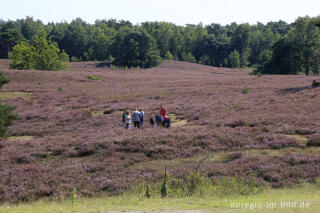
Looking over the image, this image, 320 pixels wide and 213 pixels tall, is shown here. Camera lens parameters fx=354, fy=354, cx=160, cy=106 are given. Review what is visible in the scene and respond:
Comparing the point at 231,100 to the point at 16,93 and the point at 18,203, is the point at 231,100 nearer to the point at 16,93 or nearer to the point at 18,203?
the point at 18,203

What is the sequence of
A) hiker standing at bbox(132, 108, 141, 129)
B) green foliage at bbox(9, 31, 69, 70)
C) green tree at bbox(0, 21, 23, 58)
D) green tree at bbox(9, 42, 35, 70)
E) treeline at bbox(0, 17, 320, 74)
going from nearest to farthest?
1. hiker standing at bbox(132, 108, 141, 129)
2. green tree at bbox(9, 42, 35, 70)
3. green foliage at bbox(9, 31, 69, 70)
4. treeline at bbox(0, 17, 320, 74)
5. green tree at bbox(0, 21, 23, 58)

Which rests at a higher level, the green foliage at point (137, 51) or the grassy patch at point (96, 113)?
the green foliage at point (137, 51)

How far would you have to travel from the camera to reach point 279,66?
262 ft

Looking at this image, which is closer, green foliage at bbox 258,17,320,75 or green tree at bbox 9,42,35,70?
green foliage at bbox 258,17,320,75

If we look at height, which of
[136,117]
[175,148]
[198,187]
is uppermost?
[136,117]

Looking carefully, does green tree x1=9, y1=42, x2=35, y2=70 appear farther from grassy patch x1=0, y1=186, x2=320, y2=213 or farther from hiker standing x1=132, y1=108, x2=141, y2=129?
grassy patch x1=0, y1=186, x2=320, y2=213

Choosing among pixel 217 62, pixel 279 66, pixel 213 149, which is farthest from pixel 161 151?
pixel 217 62

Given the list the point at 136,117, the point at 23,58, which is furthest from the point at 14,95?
the point at 23,58

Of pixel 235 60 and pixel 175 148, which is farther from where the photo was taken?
pixel 235 60

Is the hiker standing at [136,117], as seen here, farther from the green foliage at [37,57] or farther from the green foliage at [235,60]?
the green foliage at [235,60]

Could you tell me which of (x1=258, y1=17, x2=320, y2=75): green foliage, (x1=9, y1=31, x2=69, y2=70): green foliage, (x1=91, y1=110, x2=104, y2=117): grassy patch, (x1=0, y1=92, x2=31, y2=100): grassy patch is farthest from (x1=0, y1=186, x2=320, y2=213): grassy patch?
(x1=9, y1=31, x2=69, y2=70): green foliage

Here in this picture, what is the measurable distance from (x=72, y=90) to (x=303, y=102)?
35523 mm

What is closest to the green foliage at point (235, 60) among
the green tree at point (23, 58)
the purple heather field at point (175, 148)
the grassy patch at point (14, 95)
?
the green tree at point (23, 58)

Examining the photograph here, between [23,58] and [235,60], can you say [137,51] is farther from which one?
[235,60]
